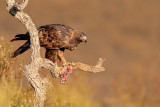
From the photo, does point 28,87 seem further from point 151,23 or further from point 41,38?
point 151,23

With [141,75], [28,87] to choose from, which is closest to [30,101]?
[28,87]

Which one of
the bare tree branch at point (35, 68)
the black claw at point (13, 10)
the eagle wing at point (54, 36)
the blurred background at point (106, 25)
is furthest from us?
the blurred background at point (106, 25)

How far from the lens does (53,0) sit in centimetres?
3266

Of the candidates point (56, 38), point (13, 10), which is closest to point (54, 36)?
point (56, 38)

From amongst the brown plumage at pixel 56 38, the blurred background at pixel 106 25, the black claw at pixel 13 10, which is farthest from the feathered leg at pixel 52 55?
the blurred background at pixel 106 25

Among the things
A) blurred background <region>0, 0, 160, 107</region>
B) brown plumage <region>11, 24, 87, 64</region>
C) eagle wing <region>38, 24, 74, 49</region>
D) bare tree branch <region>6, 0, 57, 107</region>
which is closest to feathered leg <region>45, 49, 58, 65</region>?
brown plumage <region>11, 24, 87, 64</region>

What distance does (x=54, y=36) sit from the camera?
9.23m

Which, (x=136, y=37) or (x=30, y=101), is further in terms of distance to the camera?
(x=136, y=37)

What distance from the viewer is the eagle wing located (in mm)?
9156

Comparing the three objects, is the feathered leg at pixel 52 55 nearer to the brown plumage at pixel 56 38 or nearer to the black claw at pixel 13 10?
the brown plumage at pixel 56 38

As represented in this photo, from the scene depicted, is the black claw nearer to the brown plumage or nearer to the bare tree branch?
the bare tree branch

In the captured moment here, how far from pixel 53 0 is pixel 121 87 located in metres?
19.0

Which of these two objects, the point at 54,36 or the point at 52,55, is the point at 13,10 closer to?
the point at 54,36

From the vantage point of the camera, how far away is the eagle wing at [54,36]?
9.16 m
